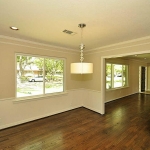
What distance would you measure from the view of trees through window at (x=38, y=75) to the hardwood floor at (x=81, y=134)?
107 cm

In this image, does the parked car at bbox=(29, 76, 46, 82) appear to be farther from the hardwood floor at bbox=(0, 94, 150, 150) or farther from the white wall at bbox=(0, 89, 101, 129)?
the hardwood floor at bbox=(0, 94, 150, 150)

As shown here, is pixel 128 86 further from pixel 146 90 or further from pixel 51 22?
pixel 51 22

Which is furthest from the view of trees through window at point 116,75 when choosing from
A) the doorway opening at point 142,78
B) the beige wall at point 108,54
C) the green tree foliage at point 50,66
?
the green tree foliage at point 50,66

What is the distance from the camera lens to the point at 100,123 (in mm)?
3467

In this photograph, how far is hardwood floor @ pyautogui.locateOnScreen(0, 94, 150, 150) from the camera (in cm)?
239

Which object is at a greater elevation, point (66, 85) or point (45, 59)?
point (45, 59)

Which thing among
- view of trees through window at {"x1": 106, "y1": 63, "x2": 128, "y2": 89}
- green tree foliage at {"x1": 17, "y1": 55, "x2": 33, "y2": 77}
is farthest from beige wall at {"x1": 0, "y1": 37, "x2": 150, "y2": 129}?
view of trees through window at {"x1": 106, "y1": 63, "x2": 128, "y2": 89}

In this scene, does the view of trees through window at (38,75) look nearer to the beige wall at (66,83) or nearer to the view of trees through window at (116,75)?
the beige wall at (66,83)

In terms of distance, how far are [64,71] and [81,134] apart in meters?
2.50

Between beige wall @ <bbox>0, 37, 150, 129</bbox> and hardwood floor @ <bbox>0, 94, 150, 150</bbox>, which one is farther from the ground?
beige wall @ <bbox>0, 37, 150, 129</bbox>

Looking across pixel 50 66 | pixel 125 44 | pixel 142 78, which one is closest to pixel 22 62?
pixel 50 66

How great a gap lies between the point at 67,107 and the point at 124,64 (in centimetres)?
490

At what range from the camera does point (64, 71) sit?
453 cm

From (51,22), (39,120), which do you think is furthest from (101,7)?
(39,120)
